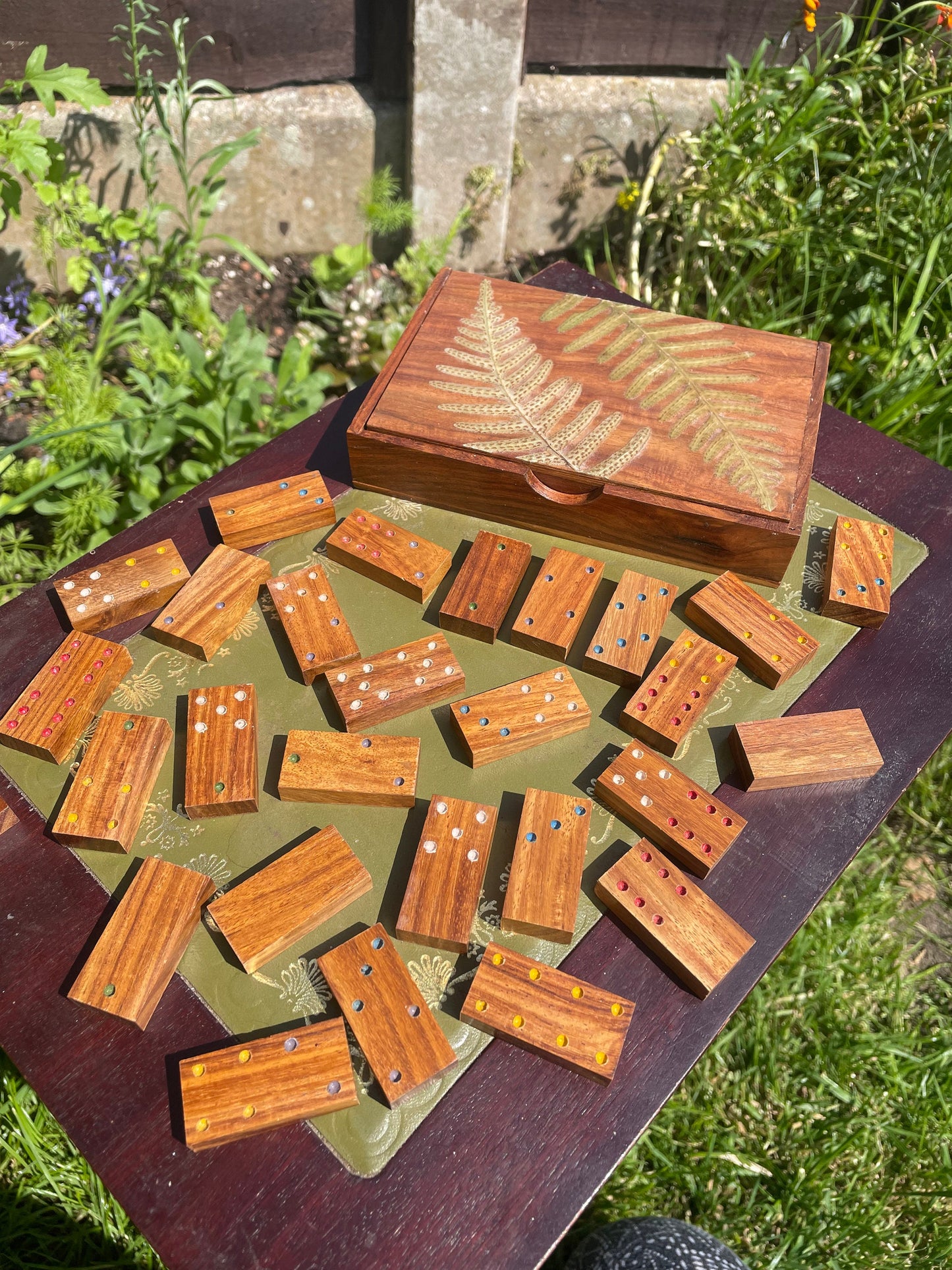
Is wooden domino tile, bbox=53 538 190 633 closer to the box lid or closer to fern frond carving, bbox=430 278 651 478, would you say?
the box lid

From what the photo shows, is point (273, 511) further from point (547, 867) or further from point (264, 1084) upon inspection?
point (264, 1084)

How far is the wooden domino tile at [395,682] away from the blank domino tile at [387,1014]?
0.33 meters

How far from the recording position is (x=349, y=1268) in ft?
3.23

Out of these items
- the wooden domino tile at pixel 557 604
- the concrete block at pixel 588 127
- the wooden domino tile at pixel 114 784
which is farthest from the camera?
the concrete block at pixel 588 127

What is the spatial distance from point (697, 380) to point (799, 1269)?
5.38 feet

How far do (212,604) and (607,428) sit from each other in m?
0.74

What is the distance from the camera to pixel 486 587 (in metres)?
1.49

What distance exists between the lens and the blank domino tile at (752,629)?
1.43 meters

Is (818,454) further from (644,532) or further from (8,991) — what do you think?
(8,991)

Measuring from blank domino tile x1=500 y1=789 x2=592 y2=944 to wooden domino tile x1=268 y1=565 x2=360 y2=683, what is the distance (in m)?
0.38

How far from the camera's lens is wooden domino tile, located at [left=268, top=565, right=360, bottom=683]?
1405 mm

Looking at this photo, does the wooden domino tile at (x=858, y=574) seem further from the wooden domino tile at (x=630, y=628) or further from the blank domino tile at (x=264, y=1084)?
the blank domino tile at (x=264, y=1084)

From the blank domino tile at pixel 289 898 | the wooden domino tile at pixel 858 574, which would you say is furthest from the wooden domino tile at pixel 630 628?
the blank domino tile at pixel 289 898

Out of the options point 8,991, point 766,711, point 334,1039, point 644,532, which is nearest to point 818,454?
point 644,532
